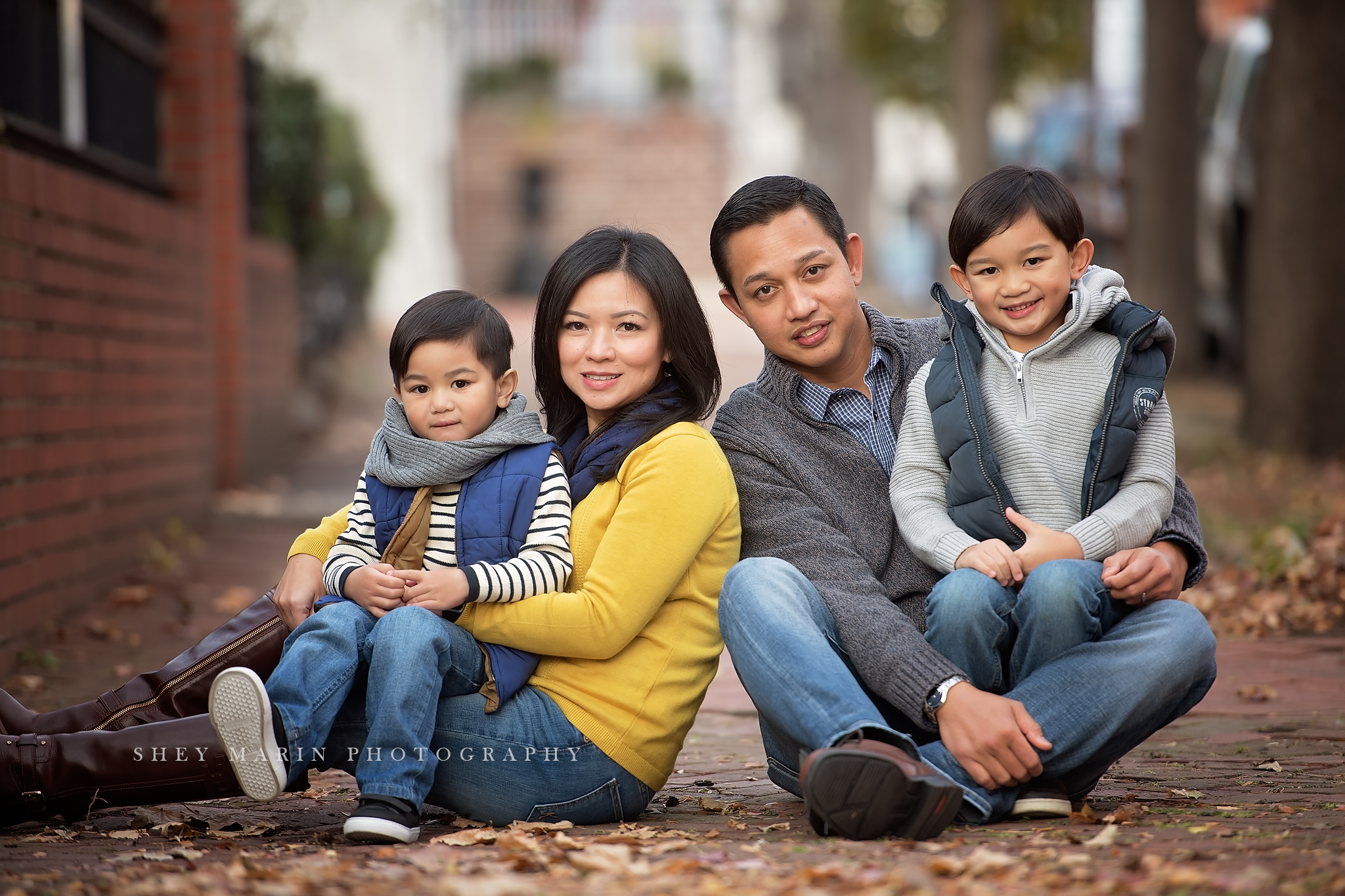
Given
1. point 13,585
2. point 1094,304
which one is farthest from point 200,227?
point 1094,304

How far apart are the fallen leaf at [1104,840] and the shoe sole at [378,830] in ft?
4.30

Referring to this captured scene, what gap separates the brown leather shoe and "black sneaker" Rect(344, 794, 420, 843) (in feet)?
2.59

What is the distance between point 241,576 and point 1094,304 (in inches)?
179

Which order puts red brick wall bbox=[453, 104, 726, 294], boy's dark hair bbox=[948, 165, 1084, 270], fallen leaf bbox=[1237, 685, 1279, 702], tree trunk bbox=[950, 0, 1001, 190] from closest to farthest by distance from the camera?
boy's dark hair bbox=[948, 165, 1084, 270] < fallen leaf bbox=[1237, 685, 1279, 702] < tree trunk bbox=[950, 0, 1001, 190] < red brick wall bbox=[453, 104, 726, 294]

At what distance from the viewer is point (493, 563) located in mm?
3070

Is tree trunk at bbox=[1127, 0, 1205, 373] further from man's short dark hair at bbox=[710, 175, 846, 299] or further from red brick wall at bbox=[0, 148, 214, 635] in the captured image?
man's short dark hair at bbox=[710, 175, 846, 299]

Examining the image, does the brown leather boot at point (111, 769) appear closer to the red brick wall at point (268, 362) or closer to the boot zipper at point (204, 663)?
the boot zipper at point (204, 663)

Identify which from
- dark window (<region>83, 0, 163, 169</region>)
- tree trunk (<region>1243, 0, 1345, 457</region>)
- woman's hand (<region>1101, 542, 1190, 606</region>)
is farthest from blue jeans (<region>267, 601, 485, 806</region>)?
tree trunk (<region>1243, 0, 1345, 457</region>)

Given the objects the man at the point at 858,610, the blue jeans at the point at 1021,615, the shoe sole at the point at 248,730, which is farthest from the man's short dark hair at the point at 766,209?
the shoe sole at the point at 248,730

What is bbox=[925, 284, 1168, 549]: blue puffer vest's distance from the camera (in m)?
3.13

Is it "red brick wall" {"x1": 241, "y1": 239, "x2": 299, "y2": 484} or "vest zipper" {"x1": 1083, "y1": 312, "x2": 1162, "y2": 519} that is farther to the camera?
"red brick wall" {"x1": 241, "y1": 239, "x2": 299, "y2": 484}

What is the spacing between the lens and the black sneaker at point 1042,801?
301 centimetres

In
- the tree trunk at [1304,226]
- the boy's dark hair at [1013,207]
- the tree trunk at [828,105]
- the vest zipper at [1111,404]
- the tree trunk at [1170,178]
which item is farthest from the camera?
the tree trunk at [828,105]

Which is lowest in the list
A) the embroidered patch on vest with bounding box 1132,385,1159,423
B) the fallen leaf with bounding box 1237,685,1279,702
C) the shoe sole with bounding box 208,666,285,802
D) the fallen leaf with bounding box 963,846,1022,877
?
the fallen leaf with bounding box 1237,685,1279,702
